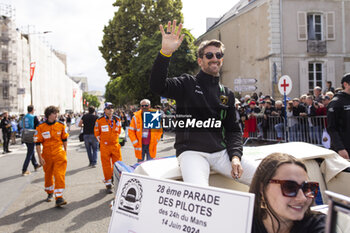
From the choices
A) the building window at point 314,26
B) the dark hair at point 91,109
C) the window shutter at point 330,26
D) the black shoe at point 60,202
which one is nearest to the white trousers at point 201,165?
the black shoe at point 60,202

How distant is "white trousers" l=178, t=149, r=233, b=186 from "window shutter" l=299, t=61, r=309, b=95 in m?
20.9

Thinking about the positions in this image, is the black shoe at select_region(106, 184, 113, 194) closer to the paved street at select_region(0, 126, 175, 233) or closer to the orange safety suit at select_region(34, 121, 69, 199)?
the paved street at select_region(0, 126, 175, 233)

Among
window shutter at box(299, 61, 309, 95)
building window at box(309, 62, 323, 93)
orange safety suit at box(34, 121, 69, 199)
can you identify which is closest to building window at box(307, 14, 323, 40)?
building window at box(309, 62, 323, 93)

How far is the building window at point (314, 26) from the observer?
71.8 ft

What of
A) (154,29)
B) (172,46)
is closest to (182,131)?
(172,46)

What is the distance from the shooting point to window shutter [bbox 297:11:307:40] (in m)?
21.5

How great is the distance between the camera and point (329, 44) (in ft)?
71.8

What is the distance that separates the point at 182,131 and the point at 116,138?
4465 mm

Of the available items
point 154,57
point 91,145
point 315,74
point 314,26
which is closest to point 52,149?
point 91,145

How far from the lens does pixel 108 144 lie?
6.73m

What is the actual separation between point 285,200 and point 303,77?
72.3 ft

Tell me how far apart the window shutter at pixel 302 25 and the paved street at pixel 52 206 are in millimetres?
18663

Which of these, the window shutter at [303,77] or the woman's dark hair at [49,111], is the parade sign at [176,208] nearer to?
the woman's dark hair at [49,111]

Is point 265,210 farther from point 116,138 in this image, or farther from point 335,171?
point 116,138
